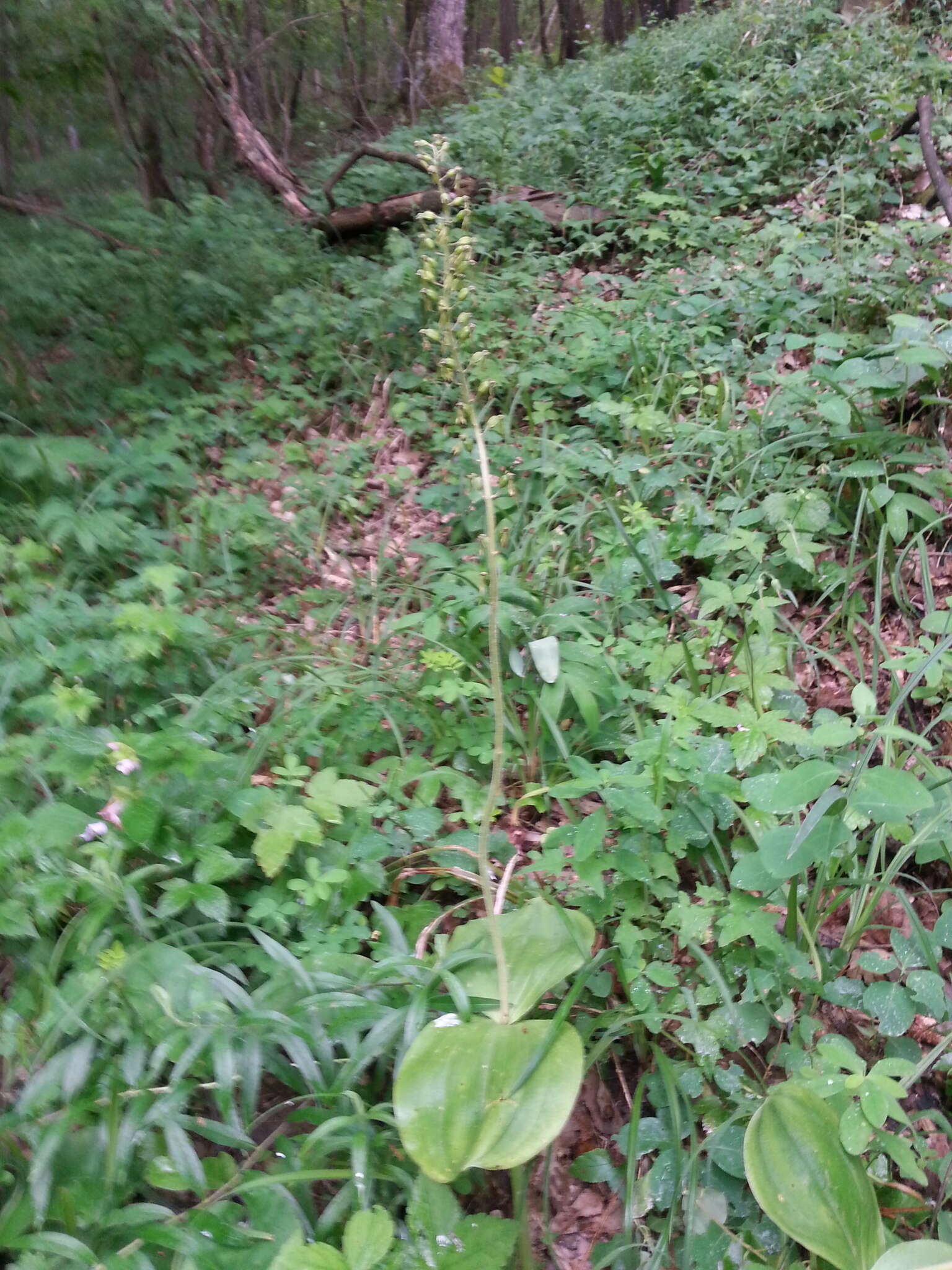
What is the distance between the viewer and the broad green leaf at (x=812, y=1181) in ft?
4.05

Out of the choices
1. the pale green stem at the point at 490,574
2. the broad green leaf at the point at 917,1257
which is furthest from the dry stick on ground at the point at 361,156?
the broad green leaf at the point at 917,1257

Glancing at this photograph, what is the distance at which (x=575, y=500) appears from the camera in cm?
319

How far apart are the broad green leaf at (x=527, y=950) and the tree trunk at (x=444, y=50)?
9.54 metres

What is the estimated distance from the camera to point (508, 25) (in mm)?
13406

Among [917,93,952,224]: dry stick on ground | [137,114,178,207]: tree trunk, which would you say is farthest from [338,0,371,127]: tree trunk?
[917,93,952,224]: dry stick on ground

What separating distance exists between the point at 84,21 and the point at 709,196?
390 cm

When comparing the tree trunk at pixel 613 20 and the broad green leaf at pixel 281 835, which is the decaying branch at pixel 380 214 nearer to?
the broad green leaf at pixel 281 835

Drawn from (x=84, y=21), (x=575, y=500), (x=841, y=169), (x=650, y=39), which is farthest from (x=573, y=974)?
Result: (x=650, y=39)

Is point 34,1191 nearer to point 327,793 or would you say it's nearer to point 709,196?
point 327,793

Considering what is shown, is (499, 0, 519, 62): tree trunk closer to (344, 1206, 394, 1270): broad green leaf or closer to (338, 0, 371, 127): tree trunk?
(338, 0, 371, 127): tree trunk

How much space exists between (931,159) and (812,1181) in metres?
4.32

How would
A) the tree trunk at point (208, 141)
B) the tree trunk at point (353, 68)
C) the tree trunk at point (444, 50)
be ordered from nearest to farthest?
the tree trunk at point (208, 141) < the tree trunk at point (444, 50) < the tree trunk at point (353, 68)

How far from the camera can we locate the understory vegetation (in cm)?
146

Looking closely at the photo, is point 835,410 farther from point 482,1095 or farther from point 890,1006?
point 482,1095
